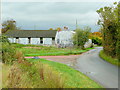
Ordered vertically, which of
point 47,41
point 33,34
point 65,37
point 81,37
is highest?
point 33,34

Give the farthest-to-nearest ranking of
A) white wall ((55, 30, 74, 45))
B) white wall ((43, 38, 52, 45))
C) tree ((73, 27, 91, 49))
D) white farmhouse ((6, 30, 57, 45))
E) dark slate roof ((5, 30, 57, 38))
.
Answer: dark slate roof ((5, 30, 57, 38)), white farmhouse ((6, 30, 57, 45)), white wall ((43, 38, 52, 45)), white wall ((55, 30, 74, 45)), tree ((73, 27, 91, 49))

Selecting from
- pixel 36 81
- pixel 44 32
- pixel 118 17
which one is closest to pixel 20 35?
pixel 44 32

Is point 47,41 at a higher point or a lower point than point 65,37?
lower

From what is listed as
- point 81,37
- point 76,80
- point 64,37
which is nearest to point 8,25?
point 64,37

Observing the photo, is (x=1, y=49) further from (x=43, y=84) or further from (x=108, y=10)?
(x=108, y=10)

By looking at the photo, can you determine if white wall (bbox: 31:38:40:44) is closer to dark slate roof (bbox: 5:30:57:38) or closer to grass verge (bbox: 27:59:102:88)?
dark slate roof (bbox: 5:30:57:38)

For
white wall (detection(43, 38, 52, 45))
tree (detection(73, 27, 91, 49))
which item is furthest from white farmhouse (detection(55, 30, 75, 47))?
tree (detection(73, 27, 91, 49))

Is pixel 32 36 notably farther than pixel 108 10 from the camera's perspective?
Yes

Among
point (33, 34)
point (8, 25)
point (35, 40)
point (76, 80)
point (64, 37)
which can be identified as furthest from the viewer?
point (8, 25)

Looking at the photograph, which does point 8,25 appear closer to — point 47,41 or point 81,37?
point 47,41

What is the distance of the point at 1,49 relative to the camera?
1090 centimetres

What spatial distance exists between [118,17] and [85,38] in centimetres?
2985

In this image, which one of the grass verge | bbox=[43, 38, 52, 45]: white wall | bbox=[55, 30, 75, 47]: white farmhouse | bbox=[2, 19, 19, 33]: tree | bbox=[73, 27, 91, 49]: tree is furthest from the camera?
bbox=[2, 19, 19, 33]: tree

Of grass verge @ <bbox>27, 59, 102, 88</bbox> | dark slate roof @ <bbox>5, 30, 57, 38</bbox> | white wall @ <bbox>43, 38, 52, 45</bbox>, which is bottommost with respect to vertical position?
white wall @ <bbox>43, 38, 52, 45</bbox>
